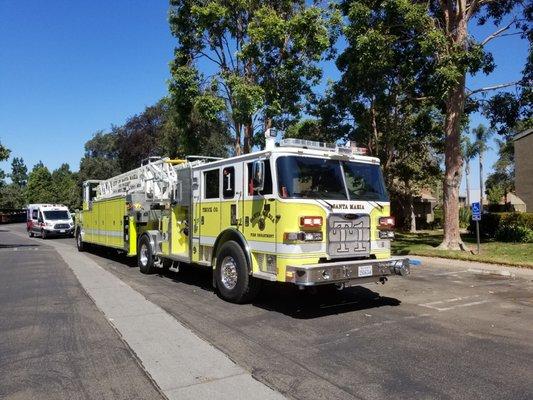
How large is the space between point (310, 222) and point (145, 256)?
21.5 ft

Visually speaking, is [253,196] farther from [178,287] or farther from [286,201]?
[178,287]

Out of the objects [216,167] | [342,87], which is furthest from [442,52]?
[216,167]

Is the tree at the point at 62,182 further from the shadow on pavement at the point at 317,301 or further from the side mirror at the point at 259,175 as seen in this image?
the side mirror at the point at 259,175

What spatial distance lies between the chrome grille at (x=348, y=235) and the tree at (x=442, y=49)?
839 cm

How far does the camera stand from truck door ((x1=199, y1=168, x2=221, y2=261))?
9.56m

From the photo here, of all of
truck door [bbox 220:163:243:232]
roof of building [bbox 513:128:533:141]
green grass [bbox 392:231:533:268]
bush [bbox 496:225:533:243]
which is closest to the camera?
truck door [bbox 220:163:243:232]

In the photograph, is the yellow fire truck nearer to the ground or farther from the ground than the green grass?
farther from the ground

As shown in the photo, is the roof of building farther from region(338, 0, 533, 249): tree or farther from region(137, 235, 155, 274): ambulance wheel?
region(137, 235, 155, 274): ambulance wheel

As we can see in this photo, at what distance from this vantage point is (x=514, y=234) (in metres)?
19.6

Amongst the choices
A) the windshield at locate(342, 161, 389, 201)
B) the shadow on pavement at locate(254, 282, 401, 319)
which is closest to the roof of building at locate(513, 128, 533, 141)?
the shadow on pavement at locate(254, 282, 401, 319)

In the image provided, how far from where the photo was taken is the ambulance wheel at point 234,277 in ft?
27.7

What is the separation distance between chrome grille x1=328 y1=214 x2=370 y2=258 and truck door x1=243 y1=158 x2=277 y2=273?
92 cm

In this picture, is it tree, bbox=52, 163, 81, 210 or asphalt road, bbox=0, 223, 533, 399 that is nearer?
asphalt road, bbox=0, 223, 533, 399

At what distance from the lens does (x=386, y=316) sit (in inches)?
307
